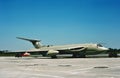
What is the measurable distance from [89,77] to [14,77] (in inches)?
170

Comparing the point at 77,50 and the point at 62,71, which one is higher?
the point at 77,50

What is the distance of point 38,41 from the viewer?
73.2 meters

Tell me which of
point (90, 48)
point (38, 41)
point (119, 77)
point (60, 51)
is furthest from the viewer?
point (38, 41)

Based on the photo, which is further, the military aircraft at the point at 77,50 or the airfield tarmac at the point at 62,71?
the military aircraft at the point at 77,50

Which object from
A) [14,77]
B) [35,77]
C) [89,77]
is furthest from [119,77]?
[14,77]

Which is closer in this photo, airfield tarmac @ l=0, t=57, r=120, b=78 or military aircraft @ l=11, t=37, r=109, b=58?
airfield tarmac @ l=0, t=57, r=120, b=78

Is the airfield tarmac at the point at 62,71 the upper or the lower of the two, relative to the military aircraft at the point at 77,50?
lower

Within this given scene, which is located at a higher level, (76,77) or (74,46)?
(74,46)

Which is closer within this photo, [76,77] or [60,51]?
[76,77]

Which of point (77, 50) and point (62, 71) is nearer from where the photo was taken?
point (62, 71)

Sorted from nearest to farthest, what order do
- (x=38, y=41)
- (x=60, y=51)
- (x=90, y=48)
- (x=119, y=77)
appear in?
1. (x=119, y=77)
2. (x=90, y=48)
3. (x=60, y=51)
4. (x=38, y=41)

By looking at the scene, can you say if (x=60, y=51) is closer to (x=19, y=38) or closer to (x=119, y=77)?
(x=19, y=38)

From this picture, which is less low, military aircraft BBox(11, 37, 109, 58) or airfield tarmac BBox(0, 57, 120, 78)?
military aircraft BBox(11, 37, 109, 58)

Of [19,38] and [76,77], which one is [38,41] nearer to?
[19,38]
